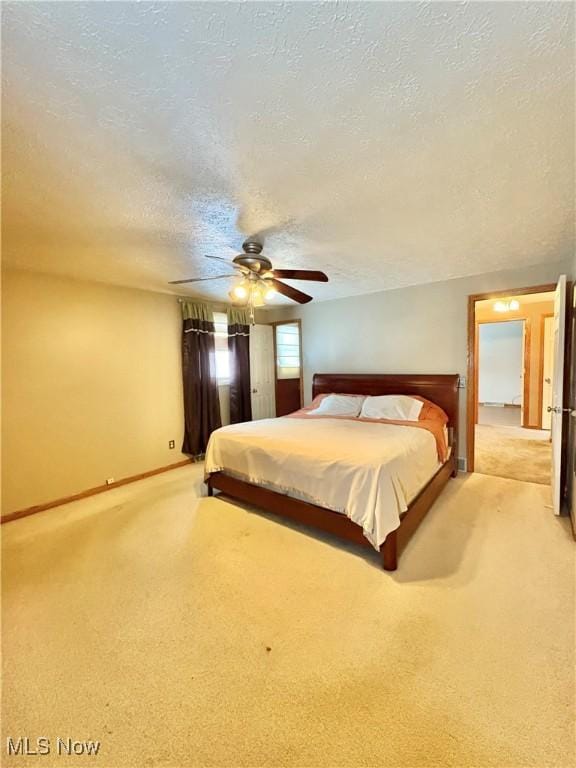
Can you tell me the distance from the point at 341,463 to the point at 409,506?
668 mm

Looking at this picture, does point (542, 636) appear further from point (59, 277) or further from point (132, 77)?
point (59, 277)

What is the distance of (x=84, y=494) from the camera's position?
11.2 ft

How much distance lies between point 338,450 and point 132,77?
225 centimetres

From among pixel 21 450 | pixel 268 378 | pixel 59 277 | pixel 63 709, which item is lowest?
pixel 63 709

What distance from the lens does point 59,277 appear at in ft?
10.5

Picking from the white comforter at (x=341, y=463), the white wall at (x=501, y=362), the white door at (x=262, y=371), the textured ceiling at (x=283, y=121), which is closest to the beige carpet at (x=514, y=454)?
the white comforter at (x=341, y=463)

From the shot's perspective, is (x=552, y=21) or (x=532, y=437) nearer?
(x=552, y=21)

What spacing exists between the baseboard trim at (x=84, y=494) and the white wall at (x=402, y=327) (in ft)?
7.85

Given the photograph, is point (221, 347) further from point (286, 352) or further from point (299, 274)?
point (299, 274)

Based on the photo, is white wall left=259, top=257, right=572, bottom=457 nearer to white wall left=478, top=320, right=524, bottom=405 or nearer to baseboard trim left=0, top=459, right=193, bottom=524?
baseboard trim left=0, top=459, right=193, bottom=524

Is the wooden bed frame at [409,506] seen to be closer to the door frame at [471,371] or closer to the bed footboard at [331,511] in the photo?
the bed footboard at [331,511]

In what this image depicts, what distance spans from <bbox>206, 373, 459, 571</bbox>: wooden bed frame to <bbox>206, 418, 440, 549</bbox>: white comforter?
0.08 m

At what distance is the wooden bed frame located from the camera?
88.0 inches

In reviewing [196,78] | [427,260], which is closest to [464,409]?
[427,260]
